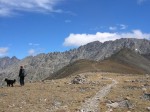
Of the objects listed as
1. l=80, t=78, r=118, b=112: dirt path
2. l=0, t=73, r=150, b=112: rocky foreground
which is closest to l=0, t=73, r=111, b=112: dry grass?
l=0, t=73, r=150, b=112: rocky foreground

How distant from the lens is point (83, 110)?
3022 cm

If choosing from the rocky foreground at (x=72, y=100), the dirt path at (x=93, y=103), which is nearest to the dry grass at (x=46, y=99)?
the rocky foreground at (x=72, y=100)

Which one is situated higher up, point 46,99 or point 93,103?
point 46,99

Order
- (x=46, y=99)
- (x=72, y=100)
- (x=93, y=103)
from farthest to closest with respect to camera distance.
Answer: (x=46, y=99), (x=72, y=100), (x=93, y=103)

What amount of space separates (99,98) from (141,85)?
11.5 meters

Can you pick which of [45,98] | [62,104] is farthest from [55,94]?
[62,104]

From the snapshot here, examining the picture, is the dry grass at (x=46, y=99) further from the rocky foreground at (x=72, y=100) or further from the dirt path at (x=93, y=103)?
the dirt path at (x=93, y=103)

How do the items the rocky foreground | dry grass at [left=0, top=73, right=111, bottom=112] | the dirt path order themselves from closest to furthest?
the dirt path
the rocky foreground
dry grass at [left=0, top=73, right=111, bottom=112]

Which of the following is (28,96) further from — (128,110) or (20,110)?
(128,110)

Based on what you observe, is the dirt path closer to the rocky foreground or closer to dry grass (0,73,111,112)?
the rocky foreground

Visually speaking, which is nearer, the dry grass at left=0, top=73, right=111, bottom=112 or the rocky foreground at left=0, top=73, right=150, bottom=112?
the rocky foreground at left=0, top=73, right=150, bottom=112

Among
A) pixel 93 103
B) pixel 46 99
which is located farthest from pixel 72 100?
pixel 46 99

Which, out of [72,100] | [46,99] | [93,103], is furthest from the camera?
[46,99]

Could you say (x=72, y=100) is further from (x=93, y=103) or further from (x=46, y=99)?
(x=46, y=99)
